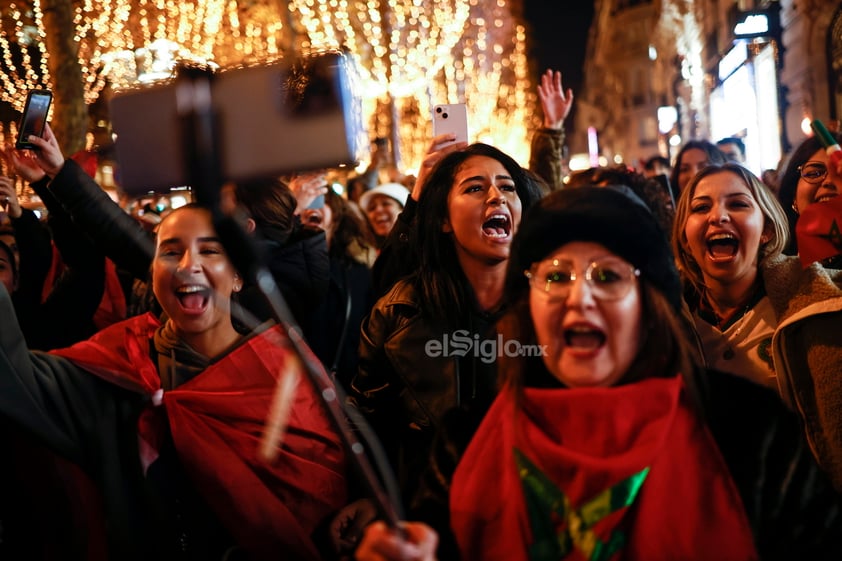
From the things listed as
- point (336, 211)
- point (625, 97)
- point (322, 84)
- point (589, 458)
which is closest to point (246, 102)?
point (322, 84)

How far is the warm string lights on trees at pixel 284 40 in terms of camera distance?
15.6 metres

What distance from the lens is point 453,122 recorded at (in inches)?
189

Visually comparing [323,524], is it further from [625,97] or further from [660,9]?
[625,97]

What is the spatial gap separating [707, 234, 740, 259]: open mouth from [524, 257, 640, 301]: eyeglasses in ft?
5.60

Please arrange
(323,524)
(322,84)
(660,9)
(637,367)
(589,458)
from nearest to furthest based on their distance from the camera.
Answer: (322,84)
(589,458)
(637,367)
(323,524)
(660,9)

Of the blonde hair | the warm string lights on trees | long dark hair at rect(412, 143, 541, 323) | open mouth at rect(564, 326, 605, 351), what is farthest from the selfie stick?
the warm string lights on trees

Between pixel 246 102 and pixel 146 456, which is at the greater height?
pixel 246 102

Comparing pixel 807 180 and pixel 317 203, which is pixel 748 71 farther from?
pixel 807 180

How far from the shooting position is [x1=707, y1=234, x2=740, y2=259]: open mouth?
395cm

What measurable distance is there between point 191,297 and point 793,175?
3.48 metres

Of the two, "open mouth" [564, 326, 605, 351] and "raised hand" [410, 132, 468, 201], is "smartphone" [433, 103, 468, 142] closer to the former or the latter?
"raised hand" [410, 132, 468, 201]

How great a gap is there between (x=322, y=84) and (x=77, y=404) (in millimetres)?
1838

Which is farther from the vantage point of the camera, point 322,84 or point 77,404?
point 77,404

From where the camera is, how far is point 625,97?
81875 millimetres
